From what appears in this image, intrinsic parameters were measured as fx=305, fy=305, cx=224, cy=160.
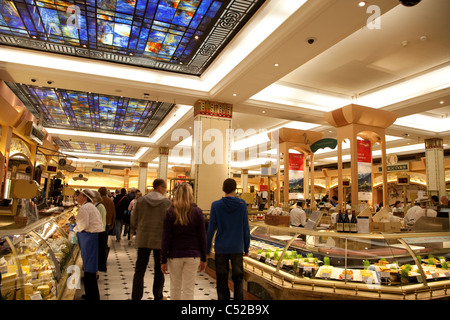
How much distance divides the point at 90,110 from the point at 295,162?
25.5 ft

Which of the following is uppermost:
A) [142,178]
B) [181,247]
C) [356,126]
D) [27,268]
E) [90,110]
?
[90,110]

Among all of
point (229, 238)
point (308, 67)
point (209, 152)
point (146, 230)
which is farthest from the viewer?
point (209, 152)

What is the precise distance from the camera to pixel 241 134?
15.1 meters

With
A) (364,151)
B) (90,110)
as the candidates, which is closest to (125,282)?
(364,151)

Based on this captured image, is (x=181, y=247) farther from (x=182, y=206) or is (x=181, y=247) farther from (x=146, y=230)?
(x=146, y=230)

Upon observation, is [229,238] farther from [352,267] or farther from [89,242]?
[89,242]

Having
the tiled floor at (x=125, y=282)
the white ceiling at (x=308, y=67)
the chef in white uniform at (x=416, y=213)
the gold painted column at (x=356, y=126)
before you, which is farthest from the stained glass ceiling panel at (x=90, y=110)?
the chef in white uniform at (x=416, y=213)

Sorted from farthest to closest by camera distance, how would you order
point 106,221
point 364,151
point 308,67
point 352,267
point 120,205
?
point 120,205 → point 308,67 → point 364,151 → point 106,221 → point 352,267

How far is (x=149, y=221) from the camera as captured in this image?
3848 mm

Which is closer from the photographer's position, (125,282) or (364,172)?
(125,282)

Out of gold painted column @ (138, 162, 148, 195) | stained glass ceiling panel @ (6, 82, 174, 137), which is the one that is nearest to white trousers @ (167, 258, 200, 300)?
stained glass ceiling panel @ (6, 82, 174, 137)

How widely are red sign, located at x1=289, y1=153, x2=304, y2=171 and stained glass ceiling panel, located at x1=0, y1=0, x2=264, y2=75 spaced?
173 inches

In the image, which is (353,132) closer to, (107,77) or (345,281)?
(345,281)

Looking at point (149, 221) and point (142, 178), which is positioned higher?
point (142, 178)
